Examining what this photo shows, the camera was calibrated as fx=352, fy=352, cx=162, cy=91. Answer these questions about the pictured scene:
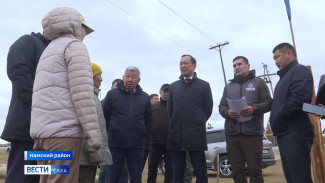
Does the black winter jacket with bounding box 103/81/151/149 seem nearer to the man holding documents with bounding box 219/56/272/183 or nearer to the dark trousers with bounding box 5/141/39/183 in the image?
the man holding documents with bounding box 219/56/272/183

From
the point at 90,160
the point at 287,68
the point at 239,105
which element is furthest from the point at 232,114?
the point at 90,160

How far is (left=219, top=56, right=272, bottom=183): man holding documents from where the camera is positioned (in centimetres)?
494

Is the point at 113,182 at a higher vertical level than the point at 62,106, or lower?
lower

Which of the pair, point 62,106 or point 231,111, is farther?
point 231,111

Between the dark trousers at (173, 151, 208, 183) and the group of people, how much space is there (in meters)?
0.01

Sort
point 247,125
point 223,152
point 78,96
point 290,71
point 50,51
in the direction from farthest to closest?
point 223,152
point 247,125
point 290,71
point 50,51
point 78,96

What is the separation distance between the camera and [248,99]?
5.24 m

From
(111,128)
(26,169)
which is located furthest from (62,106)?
(111,128)

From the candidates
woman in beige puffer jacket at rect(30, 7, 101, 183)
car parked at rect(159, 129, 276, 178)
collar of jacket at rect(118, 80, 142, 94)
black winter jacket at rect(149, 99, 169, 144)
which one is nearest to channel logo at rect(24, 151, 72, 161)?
woman in beige puffer jacket at rect(30, 7, 101, 183)

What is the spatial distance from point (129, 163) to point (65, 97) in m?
2.68

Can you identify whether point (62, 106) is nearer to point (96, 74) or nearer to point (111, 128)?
point (96, 74)

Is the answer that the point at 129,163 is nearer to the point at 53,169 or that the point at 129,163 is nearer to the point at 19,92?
the point at 19,92

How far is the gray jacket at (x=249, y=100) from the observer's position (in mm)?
5051

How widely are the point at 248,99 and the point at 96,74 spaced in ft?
7.44
